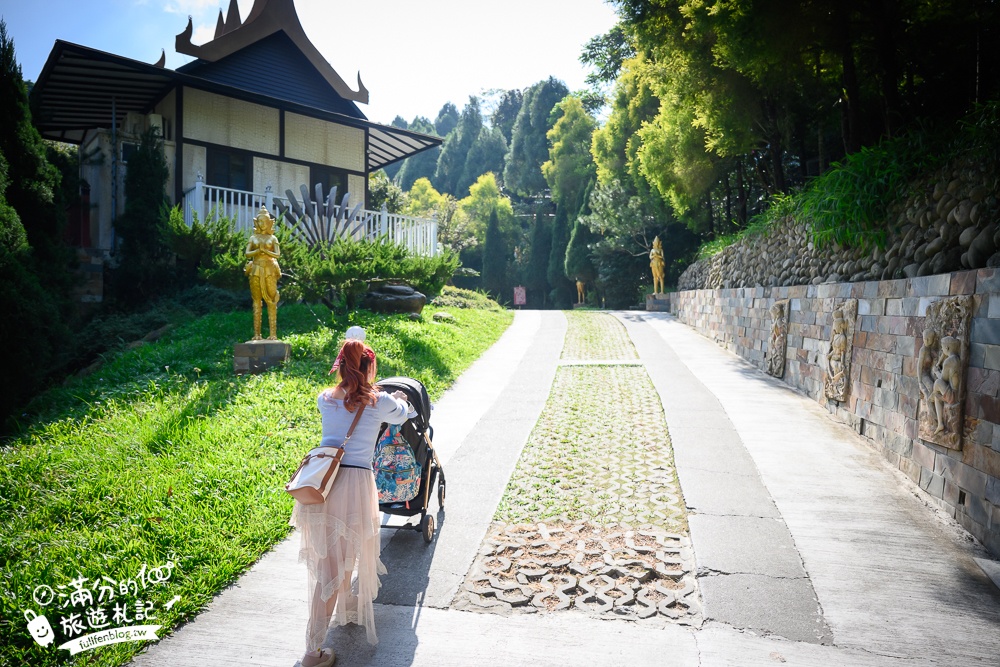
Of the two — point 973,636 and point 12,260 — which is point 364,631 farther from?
point 12,260

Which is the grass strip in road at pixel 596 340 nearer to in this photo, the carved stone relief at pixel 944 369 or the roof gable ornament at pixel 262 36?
the carved stone relief at pixel 944 369

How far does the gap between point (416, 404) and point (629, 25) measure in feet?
39.2

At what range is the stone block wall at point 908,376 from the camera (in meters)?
4.65

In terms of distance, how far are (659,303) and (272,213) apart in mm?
14238

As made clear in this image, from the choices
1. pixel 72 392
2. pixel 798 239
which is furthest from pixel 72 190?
pixel 798 239

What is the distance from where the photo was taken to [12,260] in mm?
8859

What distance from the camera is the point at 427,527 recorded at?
4684 millimetres

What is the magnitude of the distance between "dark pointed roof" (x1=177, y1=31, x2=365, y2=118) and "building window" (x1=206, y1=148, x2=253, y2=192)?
1.77 meters

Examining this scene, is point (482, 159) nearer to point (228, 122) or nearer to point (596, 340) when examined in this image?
point (228, 122)

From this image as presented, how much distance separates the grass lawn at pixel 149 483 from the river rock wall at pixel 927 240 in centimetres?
610

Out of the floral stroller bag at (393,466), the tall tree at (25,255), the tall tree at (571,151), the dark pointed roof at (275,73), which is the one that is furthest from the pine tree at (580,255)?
the floral stroller bag at (393,466)

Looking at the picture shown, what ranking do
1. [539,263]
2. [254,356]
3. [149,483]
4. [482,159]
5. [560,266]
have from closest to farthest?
[149,483] → [254,356] → [560,266] → [539,263] → [482,159]

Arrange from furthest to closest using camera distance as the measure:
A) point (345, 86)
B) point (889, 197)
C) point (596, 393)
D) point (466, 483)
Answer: point (345, 86) → point (596, 393) → point (889, 197) → point (466, 483)

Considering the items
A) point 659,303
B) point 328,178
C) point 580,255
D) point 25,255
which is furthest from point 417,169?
point 25,255
